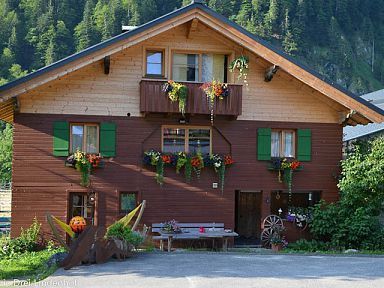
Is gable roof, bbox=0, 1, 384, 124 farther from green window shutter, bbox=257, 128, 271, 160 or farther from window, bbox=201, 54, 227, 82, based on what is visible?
green window shutter, bbox=257, 128, 271, 160

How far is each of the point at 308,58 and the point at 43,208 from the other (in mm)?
104701

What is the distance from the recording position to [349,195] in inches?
734

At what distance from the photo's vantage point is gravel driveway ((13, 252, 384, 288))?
11.2m

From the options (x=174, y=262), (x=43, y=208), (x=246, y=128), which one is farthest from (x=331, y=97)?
(x=43, y=208)

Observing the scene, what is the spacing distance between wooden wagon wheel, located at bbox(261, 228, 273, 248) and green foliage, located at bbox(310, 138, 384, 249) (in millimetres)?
1396

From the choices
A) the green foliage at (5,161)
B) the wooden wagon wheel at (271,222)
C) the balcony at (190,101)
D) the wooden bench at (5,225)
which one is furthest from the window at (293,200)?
the green foliage at (5,161)

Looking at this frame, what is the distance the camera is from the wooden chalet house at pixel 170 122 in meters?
17.9

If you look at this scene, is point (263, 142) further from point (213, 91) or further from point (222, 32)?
point (222, 32)

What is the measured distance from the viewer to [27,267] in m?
13.8

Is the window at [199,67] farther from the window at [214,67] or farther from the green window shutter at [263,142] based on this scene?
the green window shutter at [263,142]

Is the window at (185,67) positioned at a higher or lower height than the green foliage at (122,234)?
higher

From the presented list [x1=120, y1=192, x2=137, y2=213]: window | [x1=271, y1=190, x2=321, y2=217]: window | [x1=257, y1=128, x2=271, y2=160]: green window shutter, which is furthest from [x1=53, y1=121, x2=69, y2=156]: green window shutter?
[x1=271, y1=190, x2=321, y2=217]: window

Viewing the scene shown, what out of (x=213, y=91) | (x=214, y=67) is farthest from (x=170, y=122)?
(x=214, y=67)

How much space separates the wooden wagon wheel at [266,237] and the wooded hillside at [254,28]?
74486mm
